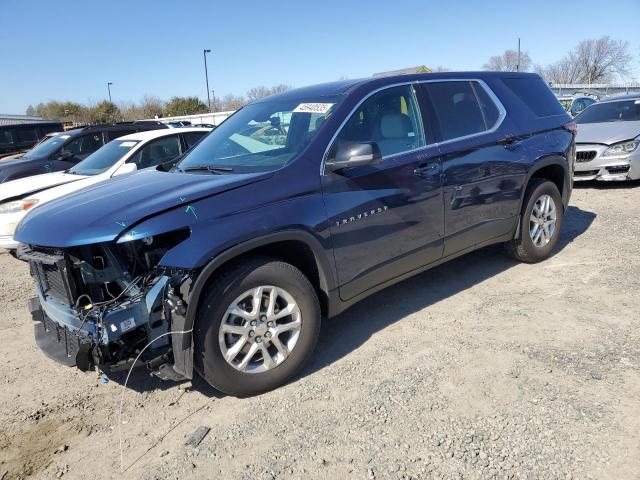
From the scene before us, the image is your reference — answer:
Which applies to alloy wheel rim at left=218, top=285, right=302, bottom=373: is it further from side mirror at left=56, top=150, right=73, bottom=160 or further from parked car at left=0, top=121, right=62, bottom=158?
parked car at left=0, top=121, right=62, bottom=158

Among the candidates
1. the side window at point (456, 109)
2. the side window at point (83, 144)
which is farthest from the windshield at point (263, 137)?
the side window at point (83, 144)

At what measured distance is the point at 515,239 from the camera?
4.96 m

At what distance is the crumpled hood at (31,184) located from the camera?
6.43 m

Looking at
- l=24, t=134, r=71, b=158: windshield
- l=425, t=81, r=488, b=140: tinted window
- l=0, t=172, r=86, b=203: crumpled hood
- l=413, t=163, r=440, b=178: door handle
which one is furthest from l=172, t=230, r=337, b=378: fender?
l=24, t=134, r=71, b=158: windshield

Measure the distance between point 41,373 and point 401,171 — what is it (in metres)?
3.09

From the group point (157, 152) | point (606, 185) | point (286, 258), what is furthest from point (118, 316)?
point (606, 185)

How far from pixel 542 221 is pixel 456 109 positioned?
66.7 inches

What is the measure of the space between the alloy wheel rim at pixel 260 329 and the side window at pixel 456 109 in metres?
1.98

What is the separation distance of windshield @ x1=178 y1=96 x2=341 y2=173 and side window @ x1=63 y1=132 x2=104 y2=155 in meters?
6.56

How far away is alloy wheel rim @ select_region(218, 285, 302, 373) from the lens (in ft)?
9.69

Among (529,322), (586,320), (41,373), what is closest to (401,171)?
(529,322)

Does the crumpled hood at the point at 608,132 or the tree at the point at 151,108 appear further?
the tree at the point at 151,108

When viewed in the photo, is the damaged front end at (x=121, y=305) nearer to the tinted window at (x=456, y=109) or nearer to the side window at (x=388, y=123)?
the side window at (x=388, y=123)

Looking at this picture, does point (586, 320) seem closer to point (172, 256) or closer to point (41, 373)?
point (172, 256)
